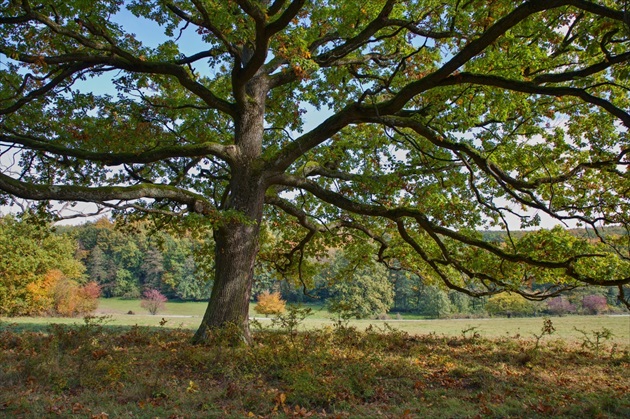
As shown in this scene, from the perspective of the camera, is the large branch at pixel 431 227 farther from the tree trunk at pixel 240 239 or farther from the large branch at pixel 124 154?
the large branch at pixel 124 154

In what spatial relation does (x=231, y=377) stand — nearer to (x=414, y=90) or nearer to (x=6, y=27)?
(x=414, y=90)

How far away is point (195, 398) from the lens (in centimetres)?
526

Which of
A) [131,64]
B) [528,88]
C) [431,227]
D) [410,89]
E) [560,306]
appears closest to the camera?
[528,88]

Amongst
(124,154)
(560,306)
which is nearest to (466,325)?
(124,154)

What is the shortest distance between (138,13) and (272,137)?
19.1 feet

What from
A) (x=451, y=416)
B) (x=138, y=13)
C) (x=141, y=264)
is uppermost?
(x=138, y=13)

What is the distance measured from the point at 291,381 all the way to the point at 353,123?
5.72 metres

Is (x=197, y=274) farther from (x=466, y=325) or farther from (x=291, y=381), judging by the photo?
(x=291, y=381)

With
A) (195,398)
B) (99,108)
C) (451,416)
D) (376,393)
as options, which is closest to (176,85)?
(99,108)

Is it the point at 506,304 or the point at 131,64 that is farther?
the point at 506,304

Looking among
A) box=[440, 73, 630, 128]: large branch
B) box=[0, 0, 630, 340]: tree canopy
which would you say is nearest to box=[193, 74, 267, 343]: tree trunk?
box=[0, 0, 630, 340]: tree canopy

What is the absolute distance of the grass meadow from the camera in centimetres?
498

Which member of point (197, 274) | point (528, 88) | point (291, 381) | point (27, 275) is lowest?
point (291, 381)

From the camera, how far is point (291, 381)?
602 cm
